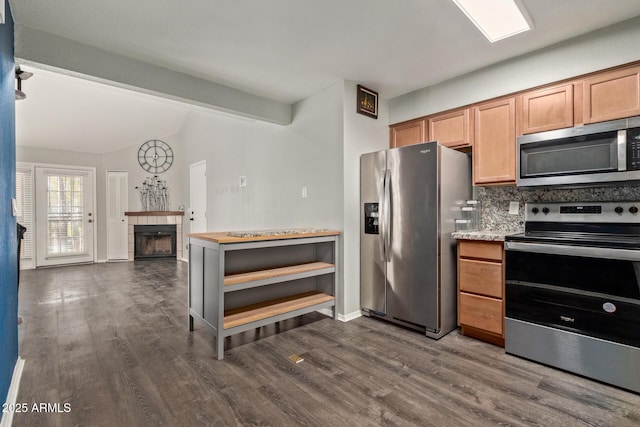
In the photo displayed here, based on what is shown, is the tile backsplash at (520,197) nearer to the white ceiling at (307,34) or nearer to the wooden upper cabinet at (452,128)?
the wooden upper cabinet at (452,128)

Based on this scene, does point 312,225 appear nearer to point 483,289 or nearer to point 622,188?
point 483,289

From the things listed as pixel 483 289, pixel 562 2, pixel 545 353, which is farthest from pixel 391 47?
pixel 545 353

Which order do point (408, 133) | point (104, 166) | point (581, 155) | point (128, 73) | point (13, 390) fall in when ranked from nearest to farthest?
point (13, 390) < point (581, 155) < point (128, 73) < point (408, 133) < point (104, 166)

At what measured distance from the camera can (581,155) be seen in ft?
7.42

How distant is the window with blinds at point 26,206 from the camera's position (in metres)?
5.70

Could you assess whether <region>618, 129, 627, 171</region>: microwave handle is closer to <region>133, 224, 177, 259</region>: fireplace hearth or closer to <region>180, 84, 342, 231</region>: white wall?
<region>180, 84, 342, 231</region>: white wall

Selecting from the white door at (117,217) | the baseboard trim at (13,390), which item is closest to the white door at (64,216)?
the white door at (117,217)

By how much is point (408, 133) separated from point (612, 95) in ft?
5.45

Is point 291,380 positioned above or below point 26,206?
below

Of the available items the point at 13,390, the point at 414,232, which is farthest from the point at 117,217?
the point at 414,232

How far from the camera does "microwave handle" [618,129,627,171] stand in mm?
2064

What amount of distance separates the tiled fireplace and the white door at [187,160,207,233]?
0.40 m

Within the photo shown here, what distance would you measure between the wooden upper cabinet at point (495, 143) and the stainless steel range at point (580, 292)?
473mm

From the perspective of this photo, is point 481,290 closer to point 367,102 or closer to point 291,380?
point 291,380
